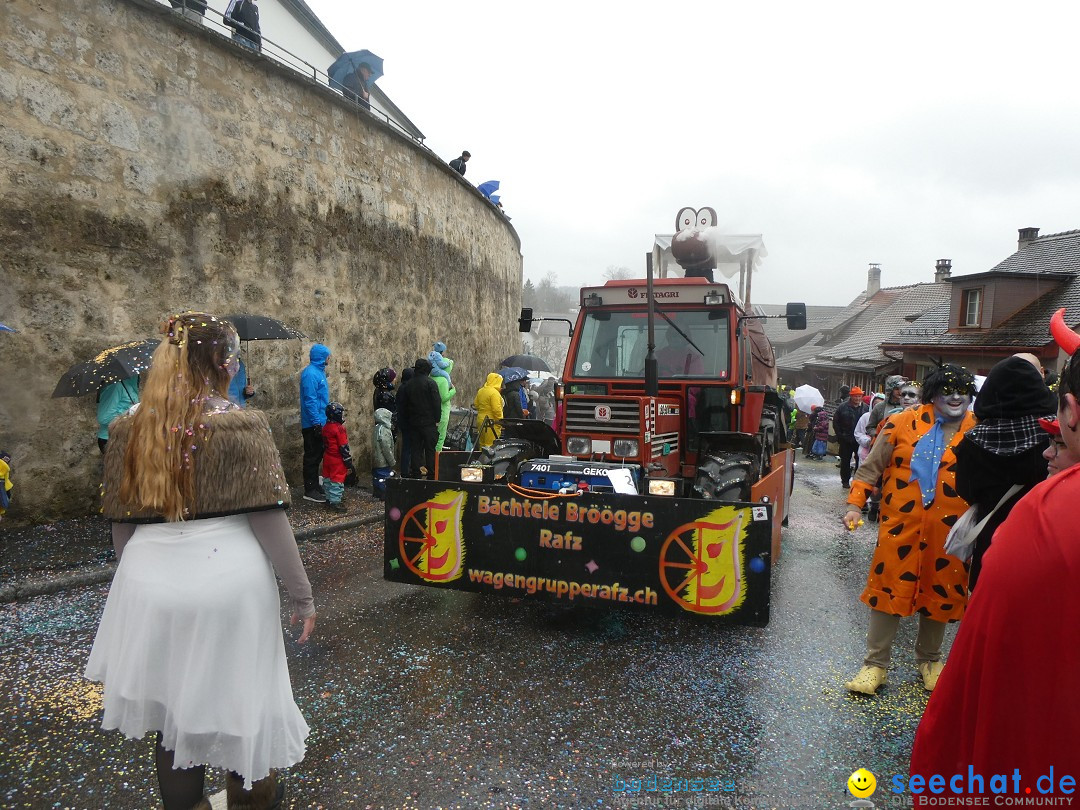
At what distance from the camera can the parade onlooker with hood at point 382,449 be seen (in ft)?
29.7

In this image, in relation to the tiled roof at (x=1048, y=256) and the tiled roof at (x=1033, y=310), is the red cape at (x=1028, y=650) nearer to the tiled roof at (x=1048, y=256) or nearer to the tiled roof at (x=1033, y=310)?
the tiled roof at (x=1033, y=310)

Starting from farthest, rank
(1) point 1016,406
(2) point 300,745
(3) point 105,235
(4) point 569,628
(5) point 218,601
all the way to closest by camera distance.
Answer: (3) point 105,235 → (4) point 569,628 → (1) point 1016,406 → (2) point 300,745 → (5) point 218,601

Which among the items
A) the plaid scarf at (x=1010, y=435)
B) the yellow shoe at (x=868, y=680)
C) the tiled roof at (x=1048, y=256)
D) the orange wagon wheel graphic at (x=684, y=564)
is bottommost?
the yellow shoe at (x=868, y=680)

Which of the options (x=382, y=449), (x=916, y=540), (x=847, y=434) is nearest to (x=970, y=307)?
(x=847, y=434)

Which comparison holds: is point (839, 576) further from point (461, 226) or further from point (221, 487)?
point (461, 226)

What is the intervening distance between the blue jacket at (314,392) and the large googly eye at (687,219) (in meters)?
5.40

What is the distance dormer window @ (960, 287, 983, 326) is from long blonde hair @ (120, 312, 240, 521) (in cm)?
2401

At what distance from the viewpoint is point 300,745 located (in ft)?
7.86

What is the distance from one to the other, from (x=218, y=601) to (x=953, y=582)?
3704 mm

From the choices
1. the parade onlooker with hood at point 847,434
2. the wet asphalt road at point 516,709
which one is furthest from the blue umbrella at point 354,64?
the parade onlooker with hood at point 847,434

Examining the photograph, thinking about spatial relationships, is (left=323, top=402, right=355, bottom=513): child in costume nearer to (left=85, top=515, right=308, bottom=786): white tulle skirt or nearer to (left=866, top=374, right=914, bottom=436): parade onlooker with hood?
(left=85, top=515, right=308, bottom=786): white tulle skirt

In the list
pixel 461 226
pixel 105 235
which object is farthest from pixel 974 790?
pixel 461 226

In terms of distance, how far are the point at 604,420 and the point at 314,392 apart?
4.21 metres

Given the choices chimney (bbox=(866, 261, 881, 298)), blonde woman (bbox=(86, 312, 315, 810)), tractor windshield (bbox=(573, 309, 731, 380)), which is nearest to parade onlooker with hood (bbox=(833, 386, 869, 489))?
→ tractor windshield (bbox=(573, 309, 731, 380))
